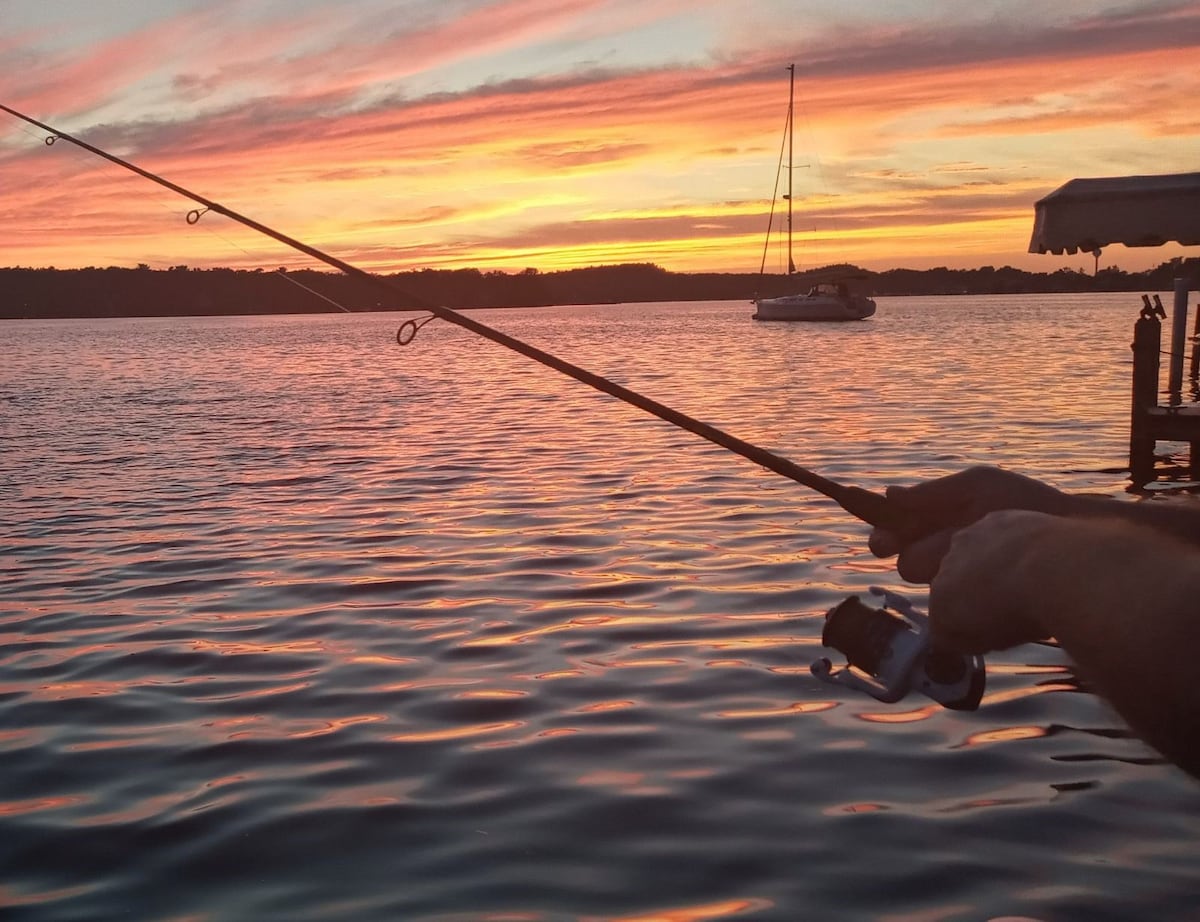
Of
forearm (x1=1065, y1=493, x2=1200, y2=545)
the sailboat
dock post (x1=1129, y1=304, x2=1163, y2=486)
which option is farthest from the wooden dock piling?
the sailboat

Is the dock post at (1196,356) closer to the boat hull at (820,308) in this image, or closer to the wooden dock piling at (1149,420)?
the wooden dock piling at (1149,420)

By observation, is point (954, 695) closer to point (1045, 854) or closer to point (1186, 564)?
point (1186, 564)

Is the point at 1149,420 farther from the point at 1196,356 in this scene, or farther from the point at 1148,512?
the point at 1196,356

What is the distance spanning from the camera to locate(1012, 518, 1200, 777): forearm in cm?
221

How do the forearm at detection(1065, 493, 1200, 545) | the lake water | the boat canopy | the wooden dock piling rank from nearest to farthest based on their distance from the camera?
1. the forearm at detection(1065, 493, 1200, 545)
2. the lake water
3. the boat canopy
4. the wooden dock piling

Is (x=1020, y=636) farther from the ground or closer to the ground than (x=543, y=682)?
farther from the ground

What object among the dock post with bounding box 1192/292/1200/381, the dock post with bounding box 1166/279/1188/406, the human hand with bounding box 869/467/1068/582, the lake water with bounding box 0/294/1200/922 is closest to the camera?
the human hand with bounding box 869/467/1068/582

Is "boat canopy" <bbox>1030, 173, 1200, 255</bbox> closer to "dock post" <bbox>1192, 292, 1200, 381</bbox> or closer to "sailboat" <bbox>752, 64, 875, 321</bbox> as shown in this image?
"dock post" <bbox>1192, 292, 1200, 381</bbox>

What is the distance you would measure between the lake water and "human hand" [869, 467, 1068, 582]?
411 mm

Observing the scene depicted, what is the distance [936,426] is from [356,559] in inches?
546

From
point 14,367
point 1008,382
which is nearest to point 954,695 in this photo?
point 1008,382

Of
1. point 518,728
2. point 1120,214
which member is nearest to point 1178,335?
point 1120,214

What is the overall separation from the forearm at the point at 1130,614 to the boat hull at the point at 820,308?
92717mm

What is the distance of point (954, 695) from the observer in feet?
12.0
